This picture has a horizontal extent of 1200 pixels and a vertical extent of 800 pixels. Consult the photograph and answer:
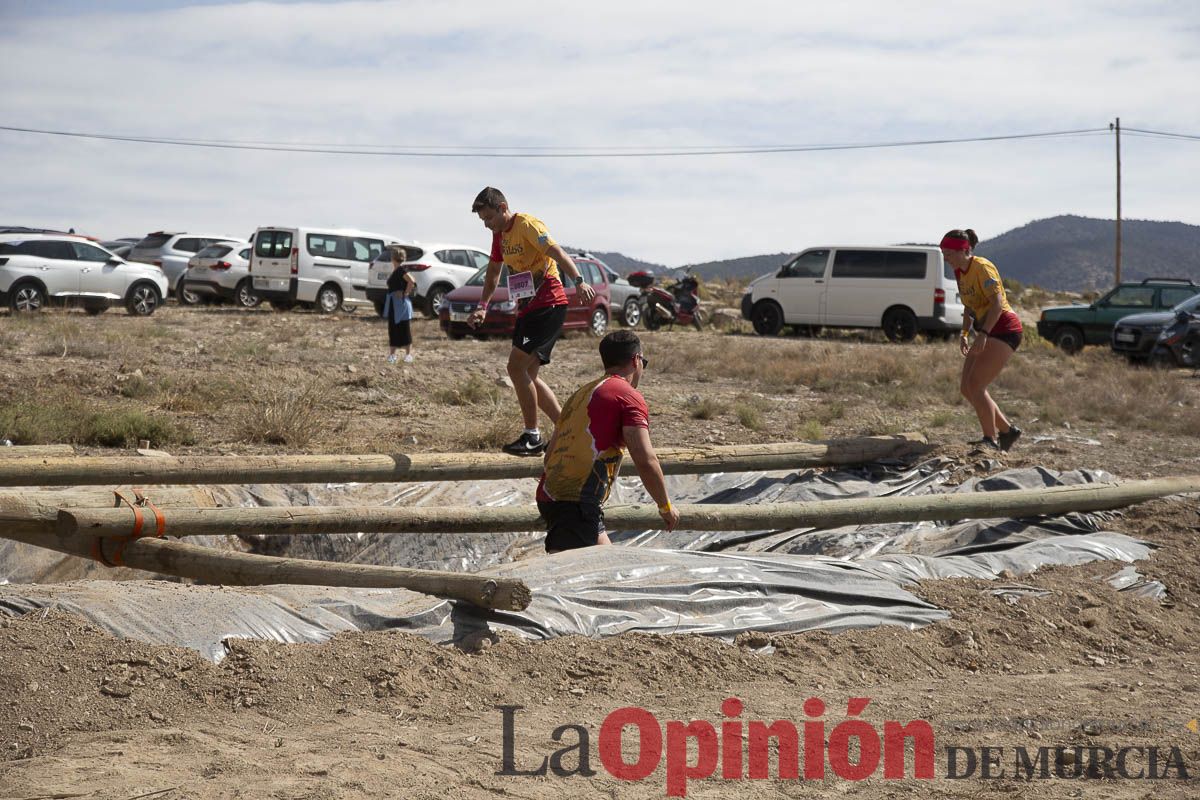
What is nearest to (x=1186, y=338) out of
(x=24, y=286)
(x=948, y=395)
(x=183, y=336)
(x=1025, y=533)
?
(x=948, y=395)

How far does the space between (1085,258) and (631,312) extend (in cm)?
11627

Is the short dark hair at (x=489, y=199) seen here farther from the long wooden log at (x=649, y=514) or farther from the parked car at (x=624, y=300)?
the parked car at (x=624, y=300)

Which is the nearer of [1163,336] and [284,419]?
[284,419]

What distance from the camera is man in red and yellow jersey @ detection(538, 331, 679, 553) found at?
18.9 ft

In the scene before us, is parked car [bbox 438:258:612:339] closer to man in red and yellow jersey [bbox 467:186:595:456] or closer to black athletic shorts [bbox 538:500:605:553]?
man in red and yellow jersey [bbox 467:186:595:456]

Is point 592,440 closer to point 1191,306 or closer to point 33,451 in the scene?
point 33,451

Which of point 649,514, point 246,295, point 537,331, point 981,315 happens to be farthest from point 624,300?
point 649,514

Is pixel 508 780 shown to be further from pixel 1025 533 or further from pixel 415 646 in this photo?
pixel 1025 533

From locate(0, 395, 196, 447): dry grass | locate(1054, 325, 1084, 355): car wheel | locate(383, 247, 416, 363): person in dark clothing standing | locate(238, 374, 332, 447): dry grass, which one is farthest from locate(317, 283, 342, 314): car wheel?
locate(0, 395, 196, 447): dry grass

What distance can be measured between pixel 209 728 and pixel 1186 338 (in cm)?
1930

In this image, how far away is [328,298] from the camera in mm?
25844

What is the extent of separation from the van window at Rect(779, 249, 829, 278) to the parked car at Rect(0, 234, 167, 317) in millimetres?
12349

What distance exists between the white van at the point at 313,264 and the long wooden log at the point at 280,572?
19995mm

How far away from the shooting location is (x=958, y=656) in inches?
224
